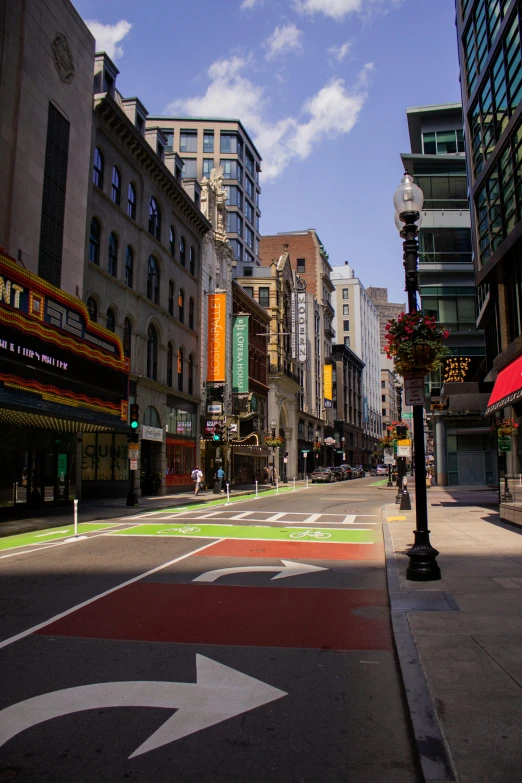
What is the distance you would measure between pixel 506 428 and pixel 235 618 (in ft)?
55.0

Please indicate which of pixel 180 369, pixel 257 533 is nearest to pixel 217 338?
pixel 180 369

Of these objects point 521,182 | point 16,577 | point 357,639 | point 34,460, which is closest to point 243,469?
point 34,460

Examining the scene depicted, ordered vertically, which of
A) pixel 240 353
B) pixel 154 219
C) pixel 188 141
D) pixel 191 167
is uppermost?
pixel 188 141

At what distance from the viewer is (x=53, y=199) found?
26344 millimetres

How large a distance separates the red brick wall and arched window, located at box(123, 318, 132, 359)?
63.9m

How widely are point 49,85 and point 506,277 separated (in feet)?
69.1

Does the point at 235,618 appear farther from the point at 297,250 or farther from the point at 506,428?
the point at 297,250

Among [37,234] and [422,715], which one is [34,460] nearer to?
[37,234]

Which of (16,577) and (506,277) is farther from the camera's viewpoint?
(506,277)

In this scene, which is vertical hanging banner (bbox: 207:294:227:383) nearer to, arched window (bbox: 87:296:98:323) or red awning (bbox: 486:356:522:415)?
arched window (bbox: 87:296:98:323)

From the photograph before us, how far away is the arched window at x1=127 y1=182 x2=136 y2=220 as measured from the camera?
34.2 metres

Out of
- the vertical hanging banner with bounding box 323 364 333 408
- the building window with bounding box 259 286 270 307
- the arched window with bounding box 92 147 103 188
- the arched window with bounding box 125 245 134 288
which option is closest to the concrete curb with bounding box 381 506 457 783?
the arched window with bounding box 92 147 103 188

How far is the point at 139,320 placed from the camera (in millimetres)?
34156

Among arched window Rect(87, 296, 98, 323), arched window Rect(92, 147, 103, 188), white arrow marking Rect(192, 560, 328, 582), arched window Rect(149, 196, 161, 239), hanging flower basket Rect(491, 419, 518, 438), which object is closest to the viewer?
white arrow marking Rect(192, 560, 328, 582)
